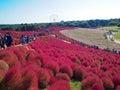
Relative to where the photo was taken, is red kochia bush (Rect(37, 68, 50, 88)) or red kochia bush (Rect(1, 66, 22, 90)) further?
red kochia bush (Rect(37, 68, 50, 88))

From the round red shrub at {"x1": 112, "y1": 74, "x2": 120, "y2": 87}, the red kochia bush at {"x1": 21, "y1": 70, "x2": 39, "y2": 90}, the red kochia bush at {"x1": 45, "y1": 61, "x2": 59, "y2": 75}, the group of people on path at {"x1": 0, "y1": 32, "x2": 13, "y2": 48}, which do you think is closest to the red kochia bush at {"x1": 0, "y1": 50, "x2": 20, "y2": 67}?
the red kochia bush at {"x1": 45, "y1": 61, "x2": 59, "y2": 75}

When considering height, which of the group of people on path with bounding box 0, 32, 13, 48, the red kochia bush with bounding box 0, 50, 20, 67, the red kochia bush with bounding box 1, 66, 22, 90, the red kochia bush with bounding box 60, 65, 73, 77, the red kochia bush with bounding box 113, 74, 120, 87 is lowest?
the red kochia bush with bounding box 113, 74, 120, 87

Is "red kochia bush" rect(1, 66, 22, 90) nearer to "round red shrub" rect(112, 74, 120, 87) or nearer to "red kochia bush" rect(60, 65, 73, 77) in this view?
"red kochia bush" rect(60, 65, 73, 77)

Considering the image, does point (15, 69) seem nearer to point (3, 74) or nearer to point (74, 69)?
point (3, 74)

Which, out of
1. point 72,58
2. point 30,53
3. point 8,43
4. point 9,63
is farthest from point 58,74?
point 8,43

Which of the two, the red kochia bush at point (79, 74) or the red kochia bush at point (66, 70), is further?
the red kochia bush at point (79, 74)

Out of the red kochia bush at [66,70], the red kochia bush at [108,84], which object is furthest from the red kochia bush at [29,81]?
the red kochia bush at [66,70]

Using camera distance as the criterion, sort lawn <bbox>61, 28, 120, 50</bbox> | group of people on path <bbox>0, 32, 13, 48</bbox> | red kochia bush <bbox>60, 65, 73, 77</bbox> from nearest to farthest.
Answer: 1. red kochia bush <bbox>60, 65, 73, 77</bbox>
2. group of people on path <bbox>0, 32, 13, 48</bbox>
3. lawn <bbox>61, 28, 120, 50</bbox>

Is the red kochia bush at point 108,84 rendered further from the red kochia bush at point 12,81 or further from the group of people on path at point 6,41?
the group of people on path at point 6,41
